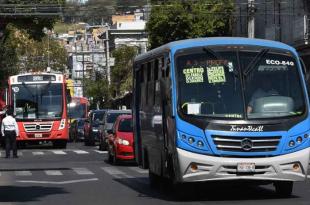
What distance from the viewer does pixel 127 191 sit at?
18.0 m

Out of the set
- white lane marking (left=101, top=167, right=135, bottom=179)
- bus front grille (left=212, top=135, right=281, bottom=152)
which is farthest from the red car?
bus front grille (left=212, top=135, right=281, bottom=152)

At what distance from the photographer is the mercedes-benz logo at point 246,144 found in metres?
14.9

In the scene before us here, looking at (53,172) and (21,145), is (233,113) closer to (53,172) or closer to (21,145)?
(53,172)

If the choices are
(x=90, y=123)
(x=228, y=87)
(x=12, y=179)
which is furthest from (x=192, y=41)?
(x=90, y=123)

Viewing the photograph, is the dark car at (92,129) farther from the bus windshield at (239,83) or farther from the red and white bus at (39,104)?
the bus windshield at (239,83)

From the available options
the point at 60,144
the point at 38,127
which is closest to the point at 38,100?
the point at 38,127

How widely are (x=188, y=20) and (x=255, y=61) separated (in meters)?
49.4

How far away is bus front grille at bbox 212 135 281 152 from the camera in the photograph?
48.9 ft

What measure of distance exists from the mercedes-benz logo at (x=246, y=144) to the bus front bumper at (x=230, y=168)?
19 cm

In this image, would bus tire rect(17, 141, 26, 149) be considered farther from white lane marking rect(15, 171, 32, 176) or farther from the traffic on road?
white lane marking rect(15, 171, 32, 176)

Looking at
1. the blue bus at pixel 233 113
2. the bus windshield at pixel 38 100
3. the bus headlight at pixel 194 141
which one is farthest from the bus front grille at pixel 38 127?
the bus headlight at pixel 194 141

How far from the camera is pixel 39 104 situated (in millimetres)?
41250

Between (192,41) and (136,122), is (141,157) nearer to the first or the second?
(136,122)

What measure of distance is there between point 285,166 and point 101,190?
479 cm
